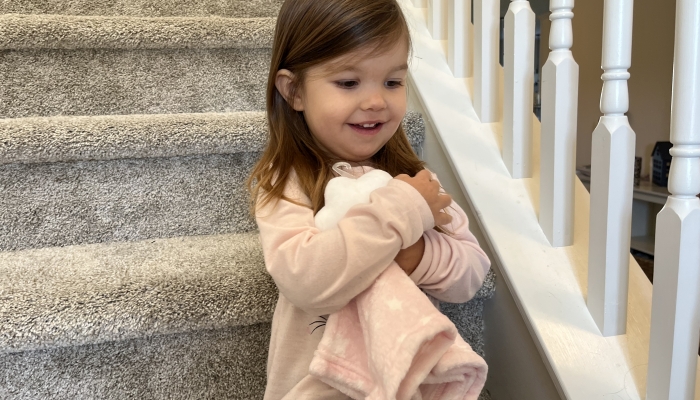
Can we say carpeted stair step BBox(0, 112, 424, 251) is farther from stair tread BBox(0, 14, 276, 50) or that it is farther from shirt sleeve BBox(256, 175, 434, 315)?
shirt sleeve BBox(256, 175, 434, 315)

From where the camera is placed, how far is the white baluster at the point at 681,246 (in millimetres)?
538

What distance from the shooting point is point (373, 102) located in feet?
2.14

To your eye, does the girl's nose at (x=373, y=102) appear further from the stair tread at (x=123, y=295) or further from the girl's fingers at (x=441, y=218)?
the stair tread at (x=123, y=295)

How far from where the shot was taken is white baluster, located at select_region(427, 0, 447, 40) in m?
1.17

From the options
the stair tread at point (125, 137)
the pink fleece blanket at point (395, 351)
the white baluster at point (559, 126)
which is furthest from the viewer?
the stair tread at point (125, 137)

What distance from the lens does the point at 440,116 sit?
1004 mm

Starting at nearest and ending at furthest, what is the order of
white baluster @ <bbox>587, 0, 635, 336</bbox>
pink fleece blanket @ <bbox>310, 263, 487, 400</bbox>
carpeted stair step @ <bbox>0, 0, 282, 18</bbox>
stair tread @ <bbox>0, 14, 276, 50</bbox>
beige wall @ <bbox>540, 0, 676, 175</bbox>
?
pink fleece blanket @ <bbox>310, 263, 487, 400</bbox> → white baluster @ <bbox>587, 0, 635, 336</bbox> → stair tread @ <bbox>0, 14, 276, 50</bbox> → carpeted stair step @ <bbox>0, 0, 282, 18</bbox> → beige wall @ <bbox>540, 0, 676, 175</bbox>

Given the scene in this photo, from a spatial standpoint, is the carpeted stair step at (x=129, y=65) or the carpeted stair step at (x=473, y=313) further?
the carpeted stair step at (x=129, y=65)

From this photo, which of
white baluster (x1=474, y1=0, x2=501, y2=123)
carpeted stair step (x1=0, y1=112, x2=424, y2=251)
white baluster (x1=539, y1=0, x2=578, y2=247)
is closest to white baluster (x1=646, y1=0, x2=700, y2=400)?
white baluster (x1=539, y1=0, x2=578, y2=247)

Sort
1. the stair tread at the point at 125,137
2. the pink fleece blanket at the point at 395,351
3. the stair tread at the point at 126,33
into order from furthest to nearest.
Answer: the stair tread at the point at 126,33
the stair tread at the point at 125,137
the pink fleece blanket at the point at 395,351

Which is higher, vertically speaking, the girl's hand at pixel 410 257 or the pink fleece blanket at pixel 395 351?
the girl's hand at pixel 410 257

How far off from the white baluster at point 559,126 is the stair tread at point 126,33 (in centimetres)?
66

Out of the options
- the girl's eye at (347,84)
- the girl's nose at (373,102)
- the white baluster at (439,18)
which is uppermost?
the white baluster at (439,18)

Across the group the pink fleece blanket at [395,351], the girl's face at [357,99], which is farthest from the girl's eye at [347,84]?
the pink fleece blanket at [395,351]
